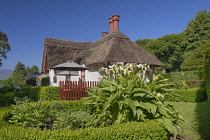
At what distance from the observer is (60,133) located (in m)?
2.90

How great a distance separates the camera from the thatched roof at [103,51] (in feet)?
48.2

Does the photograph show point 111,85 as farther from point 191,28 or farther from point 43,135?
point 191,28

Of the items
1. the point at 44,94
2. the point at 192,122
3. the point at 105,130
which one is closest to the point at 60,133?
the point at 105,130

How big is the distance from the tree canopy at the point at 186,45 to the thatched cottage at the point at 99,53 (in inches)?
468

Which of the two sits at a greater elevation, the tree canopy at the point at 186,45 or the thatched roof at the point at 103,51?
the tree canopy at the point at 186,45

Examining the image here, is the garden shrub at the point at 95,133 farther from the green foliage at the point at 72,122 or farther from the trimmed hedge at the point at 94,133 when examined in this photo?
the green foliage at the point at 72,122

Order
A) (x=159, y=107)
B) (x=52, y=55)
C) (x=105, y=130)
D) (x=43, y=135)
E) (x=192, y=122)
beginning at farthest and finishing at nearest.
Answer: (x=52, y=55), (x=192, y=122), (x=159, y=107), (x=105, y=130), (x=43, y=135)

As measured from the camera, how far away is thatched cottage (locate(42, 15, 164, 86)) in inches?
580

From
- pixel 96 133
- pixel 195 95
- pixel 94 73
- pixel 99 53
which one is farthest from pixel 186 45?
pixel 96 133

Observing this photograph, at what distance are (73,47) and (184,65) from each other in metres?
18.1

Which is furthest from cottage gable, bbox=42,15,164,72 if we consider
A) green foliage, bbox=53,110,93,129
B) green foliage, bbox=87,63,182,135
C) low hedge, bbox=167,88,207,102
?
green foliage, bbox=53,110,93,129

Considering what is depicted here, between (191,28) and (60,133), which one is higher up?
(191,28)

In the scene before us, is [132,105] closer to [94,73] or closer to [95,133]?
[95,133]

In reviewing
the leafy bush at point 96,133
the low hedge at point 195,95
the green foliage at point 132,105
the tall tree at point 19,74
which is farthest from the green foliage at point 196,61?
the tall tree at point 19,74
